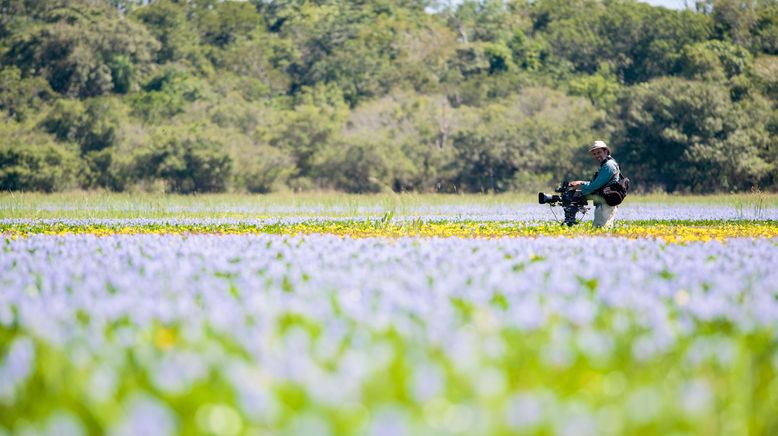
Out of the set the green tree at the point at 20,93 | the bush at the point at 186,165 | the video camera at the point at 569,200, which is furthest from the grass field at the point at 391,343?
the green tree at the point at 20,93

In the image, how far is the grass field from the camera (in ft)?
11.1

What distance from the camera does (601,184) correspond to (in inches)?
554

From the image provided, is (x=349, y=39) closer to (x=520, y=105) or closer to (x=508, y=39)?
(x=508, y=39)

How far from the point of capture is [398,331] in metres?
4.77

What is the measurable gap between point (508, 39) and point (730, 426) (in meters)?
67.5

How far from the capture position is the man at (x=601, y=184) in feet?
46.0

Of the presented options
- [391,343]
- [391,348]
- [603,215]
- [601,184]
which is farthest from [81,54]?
[391,348]

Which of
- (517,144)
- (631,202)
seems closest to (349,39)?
(517,144)

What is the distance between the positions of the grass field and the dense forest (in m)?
21.8

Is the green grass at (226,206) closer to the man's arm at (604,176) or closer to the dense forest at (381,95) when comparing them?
the dense forest at (381,95)

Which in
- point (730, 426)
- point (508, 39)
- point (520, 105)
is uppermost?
point (508, 39)

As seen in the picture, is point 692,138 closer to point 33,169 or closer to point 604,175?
point 33,169

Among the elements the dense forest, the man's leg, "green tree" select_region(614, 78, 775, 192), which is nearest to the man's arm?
the man's leg

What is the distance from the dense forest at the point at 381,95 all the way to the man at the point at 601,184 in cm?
1494
